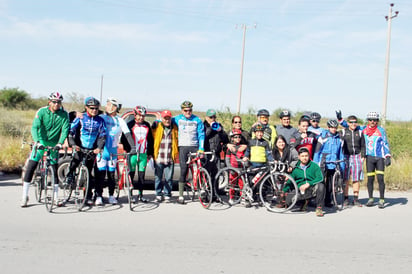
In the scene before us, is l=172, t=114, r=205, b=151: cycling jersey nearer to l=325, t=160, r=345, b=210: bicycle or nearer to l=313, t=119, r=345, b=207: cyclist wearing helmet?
l=313, t=119, r=345, b=207: cyclist wearing helmet

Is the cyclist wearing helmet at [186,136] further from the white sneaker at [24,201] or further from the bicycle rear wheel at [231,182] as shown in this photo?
the white sneaker at [24,201]

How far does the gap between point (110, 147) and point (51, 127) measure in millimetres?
1141

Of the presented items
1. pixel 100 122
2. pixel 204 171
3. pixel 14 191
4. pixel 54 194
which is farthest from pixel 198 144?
pixel 14 191

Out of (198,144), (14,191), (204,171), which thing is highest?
(198,144)

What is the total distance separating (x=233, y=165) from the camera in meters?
8.74

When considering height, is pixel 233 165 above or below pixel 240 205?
above

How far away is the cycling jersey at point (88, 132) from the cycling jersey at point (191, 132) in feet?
5.18

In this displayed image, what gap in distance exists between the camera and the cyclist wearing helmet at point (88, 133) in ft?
25.0

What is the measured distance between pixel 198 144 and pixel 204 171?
2.16 feet

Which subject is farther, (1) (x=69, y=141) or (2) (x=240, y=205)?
(2) (x=240, y=205)

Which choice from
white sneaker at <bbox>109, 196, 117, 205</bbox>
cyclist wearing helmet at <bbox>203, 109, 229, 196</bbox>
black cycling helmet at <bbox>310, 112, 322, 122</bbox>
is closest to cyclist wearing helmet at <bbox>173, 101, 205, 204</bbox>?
cyclist wearing helmet at <bbox>203, 109, 229, 196</bbox>

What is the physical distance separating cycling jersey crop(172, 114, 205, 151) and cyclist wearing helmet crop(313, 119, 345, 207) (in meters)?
2.41

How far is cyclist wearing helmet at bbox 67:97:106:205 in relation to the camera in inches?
300

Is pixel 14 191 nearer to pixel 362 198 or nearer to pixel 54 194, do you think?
pixel 54 194
